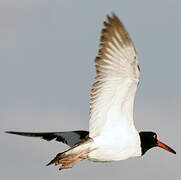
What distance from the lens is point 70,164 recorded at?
54.7 ft

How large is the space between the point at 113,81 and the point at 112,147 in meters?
1.74

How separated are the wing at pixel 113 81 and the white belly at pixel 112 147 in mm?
190

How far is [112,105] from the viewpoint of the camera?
54.1ft

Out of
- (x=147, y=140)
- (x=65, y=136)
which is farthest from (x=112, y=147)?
(x=65, y=136)

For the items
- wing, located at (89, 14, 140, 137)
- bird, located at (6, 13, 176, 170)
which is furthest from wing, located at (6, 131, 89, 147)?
wing, located at (89, 14, 140, 137)

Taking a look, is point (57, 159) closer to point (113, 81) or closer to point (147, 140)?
point (113, 81)

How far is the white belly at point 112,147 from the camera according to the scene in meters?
17.0

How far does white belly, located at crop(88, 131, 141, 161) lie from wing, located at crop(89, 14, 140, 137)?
0.19 m

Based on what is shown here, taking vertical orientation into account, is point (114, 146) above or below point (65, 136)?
above

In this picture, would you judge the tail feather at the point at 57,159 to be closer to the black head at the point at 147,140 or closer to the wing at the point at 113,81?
the wing at the point at 113,81

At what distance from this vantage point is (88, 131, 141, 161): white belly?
16969mm

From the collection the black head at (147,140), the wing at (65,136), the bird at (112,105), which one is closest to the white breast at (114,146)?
the bird at (112,105)

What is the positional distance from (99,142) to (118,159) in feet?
2.21

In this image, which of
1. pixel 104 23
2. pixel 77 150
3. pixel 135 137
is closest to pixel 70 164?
pixel 77 150
